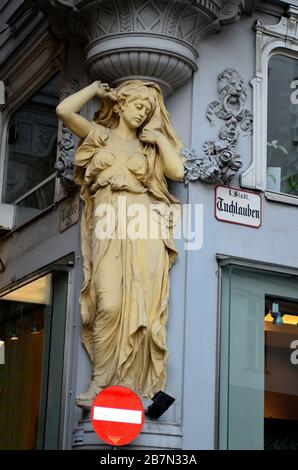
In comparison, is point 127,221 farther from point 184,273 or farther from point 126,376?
point 126,376

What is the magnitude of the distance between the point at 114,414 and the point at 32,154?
5102 millimetres

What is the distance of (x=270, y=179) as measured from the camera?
12070mm

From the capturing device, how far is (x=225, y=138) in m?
11.6

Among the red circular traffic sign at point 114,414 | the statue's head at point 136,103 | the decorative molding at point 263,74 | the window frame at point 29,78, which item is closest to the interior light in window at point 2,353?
the window frame at point 29,78

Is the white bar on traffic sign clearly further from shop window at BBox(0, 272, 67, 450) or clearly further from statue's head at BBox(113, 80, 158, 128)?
statue's head at BBox(113, 80, 158, 128)

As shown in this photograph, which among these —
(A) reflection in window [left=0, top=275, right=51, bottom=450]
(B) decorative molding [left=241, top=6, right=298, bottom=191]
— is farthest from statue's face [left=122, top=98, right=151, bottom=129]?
(A) reflection in window [left=0, top=275, right=51, bottom=450]

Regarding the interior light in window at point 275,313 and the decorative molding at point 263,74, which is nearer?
the interior light in window at point 275,313

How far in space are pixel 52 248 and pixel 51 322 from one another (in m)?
0.84

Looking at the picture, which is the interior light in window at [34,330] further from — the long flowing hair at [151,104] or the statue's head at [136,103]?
the statue's head at [136,103]

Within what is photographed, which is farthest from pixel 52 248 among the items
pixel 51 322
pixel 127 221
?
pixel 127 221

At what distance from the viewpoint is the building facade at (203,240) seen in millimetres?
11016

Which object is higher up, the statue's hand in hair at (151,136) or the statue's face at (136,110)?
the statue's face at (136,110)

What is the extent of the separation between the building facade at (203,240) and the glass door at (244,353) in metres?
0.01

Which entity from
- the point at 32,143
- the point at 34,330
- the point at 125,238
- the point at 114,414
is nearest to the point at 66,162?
the point at 125,238
